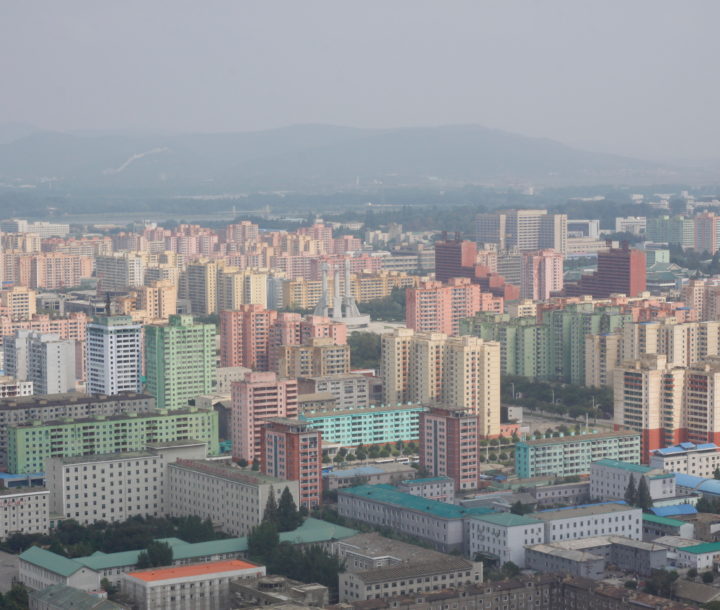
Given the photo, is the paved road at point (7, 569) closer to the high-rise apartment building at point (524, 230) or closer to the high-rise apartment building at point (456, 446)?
the high-rise apartment building at point (456, 446)

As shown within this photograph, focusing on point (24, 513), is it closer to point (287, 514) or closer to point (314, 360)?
point (287, 514)

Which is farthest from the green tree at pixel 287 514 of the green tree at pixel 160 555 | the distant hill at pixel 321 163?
the distant hill at pixel 321 163

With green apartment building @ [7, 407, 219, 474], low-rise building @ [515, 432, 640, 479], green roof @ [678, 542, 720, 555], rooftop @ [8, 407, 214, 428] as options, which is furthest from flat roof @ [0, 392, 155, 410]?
green roof @ [678, 542, 720, 555]

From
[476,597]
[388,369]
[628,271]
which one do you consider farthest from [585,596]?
[628,271]

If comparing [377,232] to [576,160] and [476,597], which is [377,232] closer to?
[476,597]

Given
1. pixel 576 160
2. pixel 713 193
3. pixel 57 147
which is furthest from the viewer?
pixel 57 147

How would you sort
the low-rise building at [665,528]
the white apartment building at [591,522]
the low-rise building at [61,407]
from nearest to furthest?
the white apartment building at [591,522] < the low-rise building at [665,528] < the low-rise building at [61,407]
